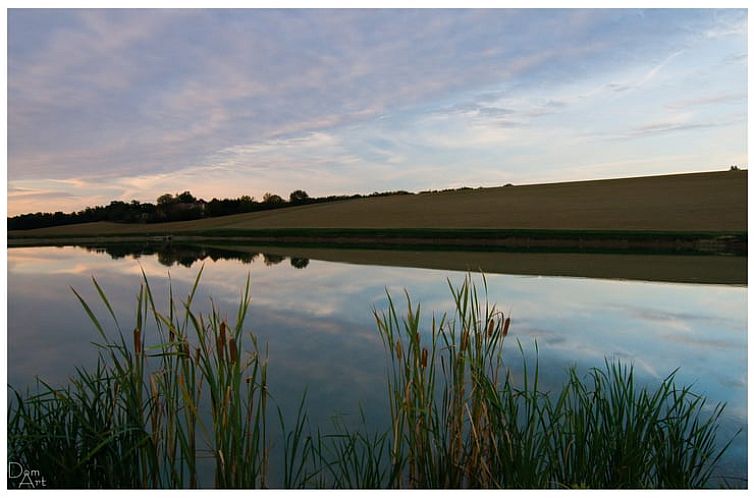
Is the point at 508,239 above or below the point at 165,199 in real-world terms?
below

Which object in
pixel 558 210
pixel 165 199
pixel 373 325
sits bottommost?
pixel 373 325

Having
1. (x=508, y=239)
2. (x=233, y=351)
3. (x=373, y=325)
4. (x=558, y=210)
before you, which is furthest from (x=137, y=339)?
(x=558, y=210)

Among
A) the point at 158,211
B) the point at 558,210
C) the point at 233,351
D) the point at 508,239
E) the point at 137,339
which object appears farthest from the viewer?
the point at 158,211

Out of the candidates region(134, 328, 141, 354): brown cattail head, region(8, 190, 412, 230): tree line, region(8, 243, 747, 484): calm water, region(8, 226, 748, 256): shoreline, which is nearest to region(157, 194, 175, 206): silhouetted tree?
region(8, 190, 412, 230): tree line

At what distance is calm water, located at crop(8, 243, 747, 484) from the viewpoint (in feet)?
24.3

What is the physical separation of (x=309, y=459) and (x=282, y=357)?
387 cm

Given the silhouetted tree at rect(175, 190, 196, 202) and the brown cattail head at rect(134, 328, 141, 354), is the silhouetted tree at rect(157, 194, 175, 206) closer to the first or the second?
the silhouetted tree at rect(175, 190, 196, 202)

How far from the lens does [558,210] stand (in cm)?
4597

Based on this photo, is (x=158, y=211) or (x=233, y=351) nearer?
(x=233, y=351)

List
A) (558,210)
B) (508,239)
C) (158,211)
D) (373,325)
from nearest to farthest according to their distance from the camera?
(373,325), (508,239), (558,210), (158,211)

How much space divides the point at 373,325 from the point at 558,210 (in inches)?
1493

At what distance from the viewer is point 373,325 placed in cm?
1156

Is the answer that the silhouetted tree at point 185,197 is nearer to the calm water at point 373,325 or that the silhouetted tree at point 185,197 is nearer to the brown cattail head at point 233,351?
the calm water at point 373,325

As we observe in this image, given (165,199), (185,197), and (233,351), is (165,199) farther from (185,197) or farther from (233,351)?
(233,351)
